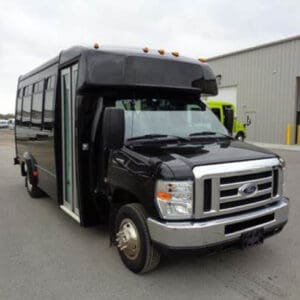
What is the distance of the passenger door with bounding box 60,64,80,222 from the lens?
4.61m

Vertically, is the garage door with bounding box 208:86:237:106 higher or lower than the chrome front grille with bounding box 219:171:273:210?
higher

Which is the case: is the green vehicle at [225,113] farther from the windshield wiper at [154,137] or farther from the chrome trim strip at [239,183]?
the chrome trim strip at [239,183]

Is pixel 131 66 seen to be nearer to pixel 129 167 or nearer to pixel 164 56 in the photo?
pixel 164 56

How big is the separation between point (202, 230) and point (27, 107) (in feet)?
18.2

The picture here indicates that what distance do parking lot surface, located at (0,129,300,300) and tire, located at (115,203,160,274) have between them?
14cm

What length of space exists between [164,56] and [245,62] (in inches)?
883

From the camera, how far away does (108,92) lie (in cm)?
425

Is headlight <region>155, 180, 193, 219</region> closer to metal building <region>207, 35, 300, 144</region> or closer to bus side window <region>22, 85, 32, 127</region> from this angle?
bus side window <region>22, 85, 32, 127</region>

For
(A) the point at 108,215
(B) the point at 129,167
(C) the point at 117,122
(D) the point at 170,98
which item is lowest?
(A) the point at 108,215

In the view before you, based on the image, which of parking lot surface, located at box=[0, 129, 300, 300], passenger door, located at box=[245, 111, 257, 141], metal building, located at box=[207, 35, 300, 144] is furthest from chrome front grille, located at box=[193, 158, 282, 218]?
passenger door, located at box=[245, 111, 257, 141]

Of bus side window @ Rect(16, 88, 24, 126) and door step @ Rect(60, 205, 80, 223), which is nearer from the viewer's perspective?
door step @ Rect(60, 205, 80, 223)

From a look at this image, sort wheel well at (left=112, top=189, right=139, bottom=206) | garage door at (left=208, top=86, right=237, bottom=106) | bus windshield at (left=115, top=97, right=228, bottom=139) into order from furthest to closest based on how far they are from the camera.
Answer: garage door at (left=208, top=86, right=237, bottom=106)
bus windshield at (left=115, top=97, right=228, bottom=139)
wheel well at (left=112, top=189, right=139, bottom=206)

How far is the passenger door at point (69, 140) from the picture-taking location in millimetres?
4613

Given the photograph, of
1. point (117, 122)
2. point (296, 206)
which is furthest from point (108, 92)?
point (296, 206)
